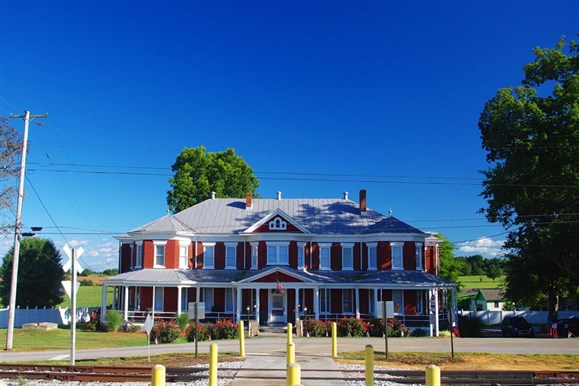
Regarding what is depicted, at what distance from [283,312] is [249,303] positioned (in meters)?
2.68

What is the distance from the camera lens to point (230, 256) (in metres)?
44.7

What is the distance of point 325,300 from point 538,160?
1795 cm

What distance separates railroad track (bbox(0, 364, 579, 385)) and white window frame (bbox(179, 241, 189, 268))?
2624cm

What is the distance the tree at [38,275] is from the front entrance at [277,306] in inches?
1152

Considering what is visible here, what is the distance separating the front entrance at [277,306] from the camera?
138 feet

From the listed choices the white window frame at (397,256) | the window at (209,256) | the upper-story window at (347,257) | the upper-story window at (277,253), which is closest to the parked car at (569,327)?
the white window frame at (397,256)

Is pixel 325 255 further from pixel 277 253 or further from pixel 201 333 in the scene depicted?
pixel 201 333

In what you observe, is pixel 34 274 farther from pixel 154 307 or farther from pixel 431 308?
pixel 431 308

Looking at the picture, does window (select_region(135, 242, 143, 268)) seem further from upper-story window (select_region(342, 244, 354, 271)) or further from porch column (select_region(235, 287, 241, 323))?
upper-story window (select_region(342, 244, 354, 271))

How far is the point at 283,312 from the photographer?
4222 cm

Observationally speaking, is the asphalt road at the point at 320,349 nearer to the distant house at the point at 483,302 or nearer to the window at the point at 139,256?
the window at the point at 139,256

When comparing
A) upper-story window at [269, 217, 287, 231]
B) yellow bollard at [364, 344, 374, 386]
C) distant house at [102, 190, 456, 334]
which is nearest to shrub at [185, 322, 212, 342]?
distant house at [102, 190, 456, 334]

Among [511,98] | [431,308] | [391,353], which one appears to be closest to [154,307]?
[431,308]

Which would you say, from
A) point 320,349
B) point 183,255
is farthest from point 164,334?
point 183,255
